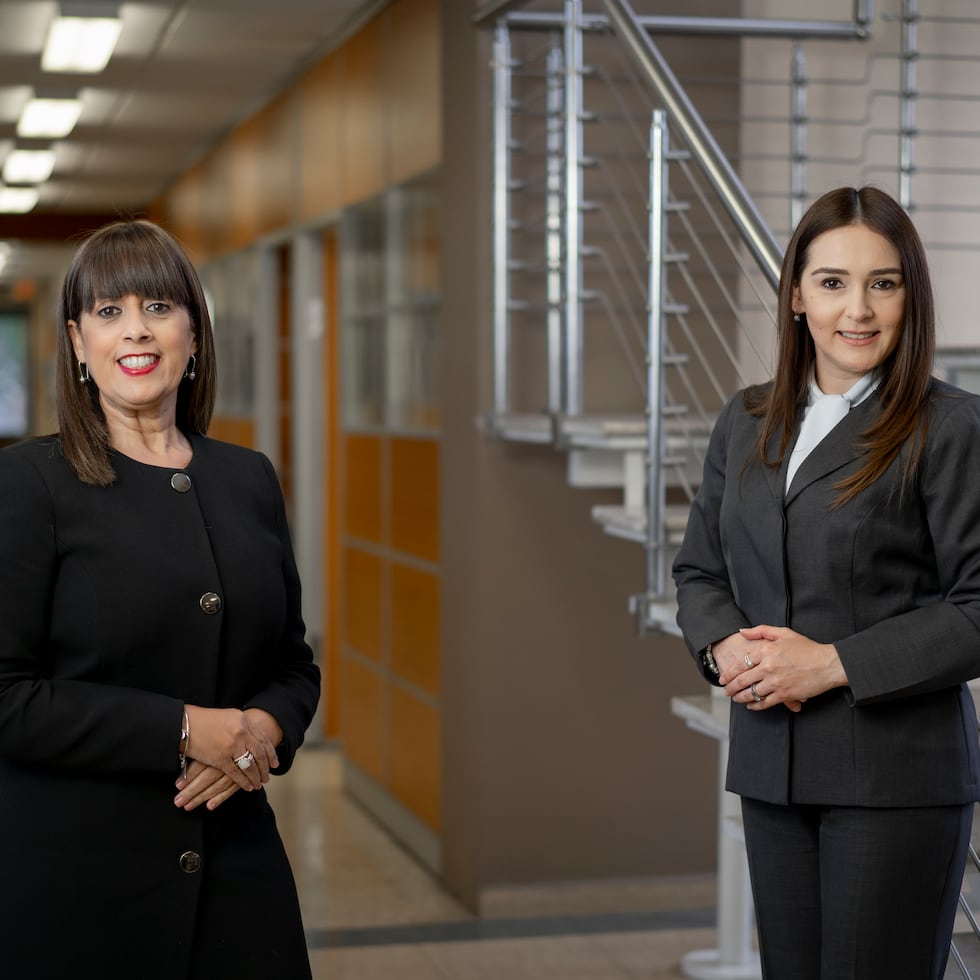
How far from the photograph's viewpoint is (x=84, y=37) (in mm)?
5934

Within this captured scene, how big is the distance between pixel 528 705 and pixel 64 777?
2.74 m

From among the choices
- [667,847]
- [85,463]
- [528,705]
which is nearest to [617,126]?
[528,705]

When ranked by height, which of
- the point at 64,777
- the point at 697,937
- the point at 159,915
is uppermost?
the point at 64,777

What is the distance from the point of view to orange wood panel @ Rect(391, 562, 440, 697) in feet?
16.4

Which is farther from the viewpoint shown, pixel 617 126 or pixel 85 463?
pixel 617 126

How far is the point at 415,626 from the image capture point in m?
5.23

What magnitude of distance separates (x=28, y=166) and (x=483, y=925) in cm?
672

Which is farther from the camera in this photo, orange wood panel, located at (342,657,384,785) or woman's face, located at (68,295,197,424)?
orange wood panel, located at (342,657,384,785)

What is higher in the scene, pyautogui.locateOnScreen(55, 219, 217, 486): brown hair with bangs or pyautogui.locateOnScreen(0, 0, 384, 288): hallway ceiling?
pyautogui.locateOnScreen(0, 0, 384, 288): hallway ceiling

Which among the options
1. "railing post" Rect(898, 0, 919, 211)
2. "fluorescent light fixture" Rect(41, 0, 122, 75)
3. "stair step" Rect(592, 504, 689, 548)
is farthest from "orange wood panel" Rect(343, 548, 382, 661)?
"railing post" Rect(898, 0, 919, 211)

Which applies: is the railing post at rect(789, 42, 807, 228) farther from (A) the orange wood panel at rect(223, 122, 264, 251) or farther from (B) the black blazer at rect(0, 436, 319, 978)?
(A) the orange wood panel at rect(223, 122, 264, 251)

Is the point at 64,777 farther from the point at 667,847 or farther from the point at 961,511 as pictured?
the point at 667,847

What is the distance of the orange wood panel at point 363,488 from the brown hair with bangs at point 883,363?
3736 millimetres

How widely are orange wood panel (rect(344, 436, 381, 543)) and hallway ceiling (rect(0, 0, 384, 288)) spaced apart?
63.5 inches
